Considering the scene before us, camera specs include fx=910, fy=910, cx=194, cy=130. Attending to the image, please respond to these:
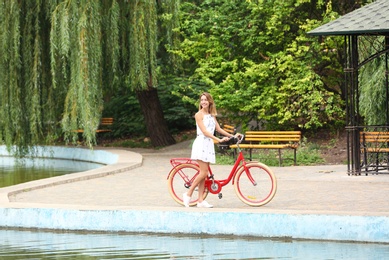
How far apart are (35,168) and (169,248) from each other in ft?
54.2

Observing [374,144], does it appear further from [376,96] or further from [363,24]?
[363,24]

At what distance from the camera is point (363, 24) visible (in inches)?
704

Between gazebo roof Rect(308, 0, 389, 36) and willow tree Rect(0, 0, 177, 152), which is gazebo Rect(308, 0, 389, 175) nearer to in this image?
gazebo roof Rect(308, 0, 389, 36)

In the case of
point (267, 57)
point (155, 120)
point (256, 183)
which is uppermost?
point (267, 57)

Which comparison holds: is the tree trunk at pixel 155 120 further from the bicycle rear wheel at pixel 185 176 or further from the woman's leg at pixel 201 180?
the woman's leg at pixel 201 180

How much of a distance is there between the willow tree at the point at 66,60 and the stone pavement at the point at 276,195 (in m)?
2.75

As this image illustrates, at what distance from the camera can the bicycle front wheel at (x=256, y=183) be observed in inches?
523

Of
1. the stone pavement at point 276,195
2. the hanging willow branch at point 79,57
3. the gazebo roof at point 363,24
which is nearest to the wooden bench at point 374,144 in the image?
the stone pavement at point 276,195

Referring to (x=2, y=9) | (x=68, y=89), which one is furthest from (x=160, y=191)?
(x=2, y=9)

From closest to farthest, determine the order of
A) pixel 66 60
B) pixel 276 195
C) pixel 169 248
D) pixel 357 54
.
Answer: pixel 169 248
pixel 276 195
pixel 357 54
pixel 66 60

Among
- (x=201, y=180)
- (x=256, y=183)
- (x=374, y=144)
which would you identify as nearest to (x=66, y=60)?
(x=374, y=144)

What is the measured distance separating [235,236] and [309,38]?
607 inches

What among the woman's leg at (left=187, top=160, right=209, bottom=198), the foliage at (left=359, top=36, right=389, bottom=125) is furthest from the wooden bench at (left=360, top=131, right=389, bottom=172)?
the woman's leg at (left=187, top=160, right=209, bottom=198)

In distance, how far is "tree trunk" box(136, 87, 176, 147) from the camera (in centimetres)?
3072
